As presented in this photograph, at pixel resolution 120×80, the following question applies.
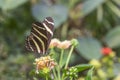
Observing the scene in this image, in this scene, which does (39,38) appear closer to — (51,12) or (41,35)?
(41,35)

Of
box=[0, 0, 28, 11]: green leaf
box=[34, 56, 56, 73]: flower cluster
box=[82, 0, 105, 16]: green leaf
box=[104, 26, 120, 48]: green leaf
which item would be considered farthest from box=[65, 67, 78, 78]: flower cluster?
box=[104, 26, 120, 48]: green leaf

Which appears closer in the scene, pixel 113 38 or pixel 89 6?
pixel 89 6

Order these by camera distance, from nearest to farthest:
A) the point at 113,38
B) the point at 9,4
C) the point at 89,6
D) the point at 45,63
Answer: the point at 45,63, the point at 9,4, the point at 89,6, the point at 113,38

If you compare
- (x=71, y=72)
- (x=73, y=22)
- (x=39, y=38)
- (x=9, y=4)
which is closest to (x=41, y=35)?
(x=39, y=38)

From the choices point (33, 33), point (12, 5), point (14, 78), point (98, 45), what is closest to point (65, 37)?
point (98, 45)

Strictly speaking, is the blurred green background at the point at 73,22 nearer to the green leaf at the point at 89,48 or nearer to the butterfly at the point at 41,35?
the green leaf at the point at 89,48

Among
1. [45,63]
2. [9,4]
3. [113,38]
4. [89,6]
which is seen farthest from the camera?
[113,38]

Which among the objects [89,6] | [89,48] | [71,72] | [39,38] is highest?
[89,6]

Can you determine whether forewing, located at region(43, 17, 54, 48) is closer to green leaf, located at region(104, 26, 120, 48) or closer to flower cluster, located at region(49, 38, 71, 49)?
flower cluster, located at region(49, 38, 71, 49)
